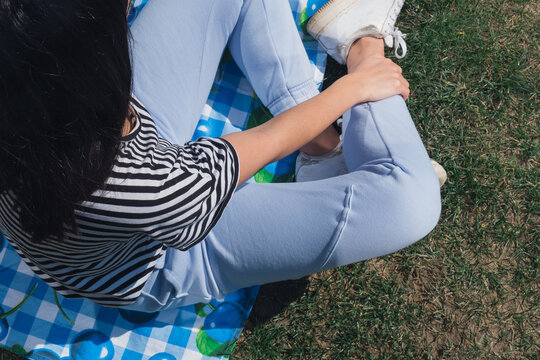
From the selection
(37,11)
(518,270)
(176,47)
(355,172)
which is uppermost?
(37,11)

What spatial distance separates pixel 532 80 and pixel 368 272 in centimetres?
93

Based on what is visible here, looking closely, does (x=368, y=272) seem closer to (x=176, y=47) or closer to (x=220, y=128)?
(x=220, y=128)

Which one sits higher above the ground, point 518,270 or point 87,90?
point 87,90

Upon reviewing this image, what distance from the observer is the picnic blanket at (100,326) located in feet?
4.85

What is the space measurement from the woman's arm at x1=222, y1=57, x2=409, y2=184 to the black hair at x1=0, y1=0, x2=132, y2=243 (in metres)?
0.36

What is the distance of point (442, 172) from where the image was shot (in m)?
1.49

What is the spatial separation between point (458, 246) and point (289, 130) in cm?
86

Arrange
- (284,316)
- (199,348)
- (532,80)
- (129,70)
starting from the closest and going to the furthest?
(129,70), (199,348), (284,316), (532,80)

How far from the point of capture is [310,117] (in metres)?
1.20

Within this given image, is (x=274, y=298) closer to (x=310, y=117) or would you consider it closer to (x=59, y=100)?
(x=310, y=117)

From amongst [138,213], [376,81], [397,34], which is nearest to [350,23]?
[397,34]

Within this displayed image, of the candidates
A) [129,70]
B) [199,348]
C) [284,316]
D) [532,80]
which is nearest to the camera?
[129,70]

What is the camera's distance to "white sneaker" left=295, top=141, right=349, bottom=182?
146 centimetres

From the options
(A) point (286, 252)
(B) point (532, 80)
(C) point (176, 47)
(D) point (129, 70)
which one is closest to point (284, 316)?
(A) point (286, 252)
